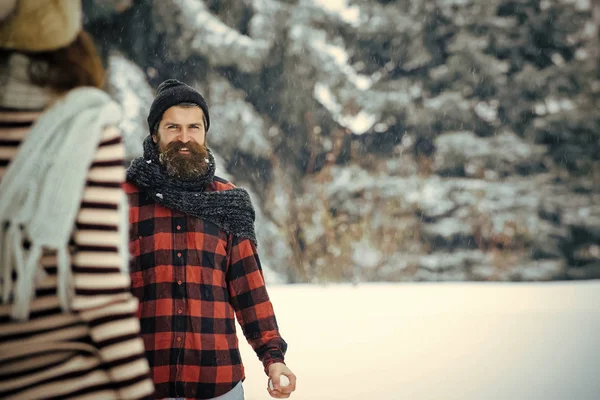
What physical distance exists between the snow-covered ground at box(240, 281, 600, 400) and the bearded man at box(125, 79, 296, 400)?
1.95m

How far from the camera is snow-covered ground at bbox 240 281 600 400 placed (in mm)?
3793

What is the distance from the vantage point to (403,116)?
10766mm

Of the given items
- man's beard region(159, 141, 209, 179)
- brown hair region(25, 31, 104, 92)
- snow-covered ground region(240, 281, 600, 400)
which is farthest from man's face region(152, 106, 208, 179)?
snow-covered ground region(240, 281, 600, 400)

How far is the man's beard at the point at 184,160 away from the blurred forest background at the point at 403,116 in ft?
24.0

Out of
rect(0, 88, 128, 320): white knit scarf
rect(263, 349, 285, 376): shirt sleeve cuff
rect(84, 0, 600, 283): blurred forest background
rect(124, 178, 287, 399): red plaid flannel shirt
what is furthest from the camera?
rect(84, 0, 600, 283): blurred forest background

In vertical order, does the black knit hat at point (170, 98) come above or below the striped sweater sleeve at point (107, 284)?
above

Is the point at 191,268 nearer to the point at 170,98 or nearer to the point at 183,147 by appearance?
the point at 183,147

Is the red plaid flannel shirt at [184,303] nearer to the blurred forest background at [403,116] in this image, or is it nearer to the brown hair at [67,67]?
the brown hair at [67,67]

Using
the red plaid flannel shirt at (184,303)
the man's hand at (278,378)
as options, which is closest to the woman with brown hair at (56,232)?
the red plaid flannel shirt at (184,303)

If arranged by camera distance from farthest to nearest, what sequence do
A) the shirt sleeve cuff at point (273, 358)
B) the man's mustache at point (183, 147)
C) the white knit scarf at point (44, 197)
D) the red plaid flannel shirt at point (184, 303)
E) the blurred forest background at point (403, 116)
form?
the blurred forest background at point (403, 116) → the man's mustache at point (183, 147) → the shirt sleeve cuff at point (273, 358) → the red plaid flannel shirt at point (184, 303) → the white knit scarf at point (44, 197)

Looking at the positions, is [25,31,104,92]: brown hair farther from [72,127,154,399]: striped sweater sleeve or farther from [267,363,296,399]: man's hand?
[267,363,296,399]: man's hand

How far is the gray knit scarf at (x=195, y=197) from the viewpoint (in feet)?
6.23

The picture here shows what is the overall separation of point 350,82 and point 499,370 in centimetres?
705

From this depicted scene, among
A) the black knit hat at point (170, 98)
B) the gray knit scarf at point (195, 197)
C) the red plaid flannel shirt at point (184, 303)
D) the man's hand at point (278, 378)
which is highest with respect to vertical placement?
the black knit hat at point (170, 98)
